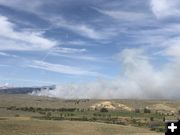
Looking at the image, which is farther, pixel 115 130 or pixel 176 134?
pixel 115 130

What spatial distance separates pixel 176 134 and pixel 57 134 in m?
98.2

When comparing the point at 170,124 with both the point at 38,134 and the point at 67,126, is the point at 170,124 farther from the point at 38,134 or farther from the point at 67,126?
the point at 67,126

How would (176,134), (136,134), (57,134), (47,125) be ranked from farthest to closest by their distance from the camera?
1. (47,125)
2. (136,134)
3. (57,134)
4. (176,134)

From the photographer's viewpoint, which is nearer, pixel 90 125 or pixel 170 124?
pixel 170 124

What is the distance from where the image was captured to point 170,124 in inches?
773

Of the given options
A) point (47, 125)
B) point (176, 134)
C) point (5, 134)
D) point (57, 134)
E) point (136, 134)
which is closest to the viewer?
point (176, 134)

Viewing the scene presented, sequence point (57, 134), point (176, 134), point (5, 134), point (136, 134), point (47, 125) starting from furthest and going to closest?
point (47, 125)
point (136, 134)
point (57, 134)
point (5, 134)
point (176, 134)

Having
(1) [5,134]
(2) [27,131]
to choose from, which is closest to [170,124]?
(1) [5,134]

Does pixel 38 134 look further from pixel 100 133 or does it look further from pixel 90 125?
pixel 90 125

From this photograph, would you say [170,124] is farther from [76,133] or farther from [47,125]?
[47,125]

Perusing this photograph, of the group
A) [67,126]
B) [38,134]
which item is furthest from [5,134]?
[67,126]

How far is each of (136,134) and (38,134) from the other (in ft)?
108

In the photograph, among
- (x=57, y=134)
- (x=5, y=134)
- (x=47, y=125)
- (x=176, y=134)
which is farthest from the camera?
(x=47, y=125)

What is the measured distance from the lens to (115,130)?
13650cm
